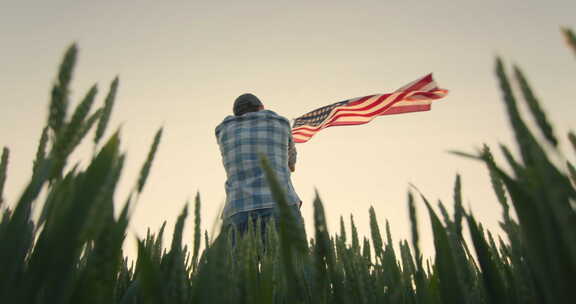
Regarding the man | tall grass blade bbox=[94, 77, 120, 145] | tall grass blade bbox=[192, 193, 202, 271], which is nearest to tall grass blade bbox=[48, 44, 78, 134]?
tall grass blade bbox=[94, 77, 120, 145]

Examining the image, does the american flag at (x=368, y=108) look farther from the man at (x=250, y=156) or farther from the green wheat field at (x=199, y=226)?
the green wheat field at (x=199, y=226)

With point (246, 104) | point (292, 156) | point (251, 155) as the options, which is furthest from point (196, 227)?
point (292, 156)

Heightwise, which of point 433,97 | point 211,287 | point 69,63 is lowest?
point 211,287

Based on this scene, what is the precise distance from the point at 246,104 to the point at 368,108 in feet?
12.6

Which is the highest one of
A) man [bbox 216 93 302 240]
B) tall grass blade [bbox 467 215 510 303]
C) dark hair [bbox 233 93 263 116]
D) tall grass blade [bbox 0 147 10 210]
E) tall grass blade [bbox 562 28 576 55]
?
dark hair [bbox 233 93 263 116]

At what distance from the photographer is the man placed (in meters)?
3.33

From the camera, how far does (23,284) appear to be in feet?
1.48

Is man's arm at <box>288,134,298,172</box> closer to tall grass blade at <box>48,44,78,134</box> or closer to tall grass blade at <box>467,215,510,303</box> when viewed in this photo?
tall grass blade at <box>467,215,510,303</box>

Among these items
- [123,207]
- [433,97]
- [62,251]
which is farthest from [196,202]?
[433,97]

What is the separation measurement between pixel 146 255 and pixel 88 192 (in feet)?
0.35

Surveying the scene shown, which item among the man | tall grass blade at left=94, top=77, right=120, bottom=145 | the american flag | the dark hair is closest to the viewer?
tall grass blade at left=94, top=77, right=120, bottom=145

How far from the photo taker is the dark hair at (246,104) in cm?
384

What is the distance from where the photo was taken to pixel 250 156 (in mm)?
3525

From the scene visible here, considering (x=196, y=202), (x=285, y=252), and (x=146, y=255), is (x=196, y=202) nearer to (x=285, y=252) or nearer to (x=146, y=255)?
(x=146, y=255)
